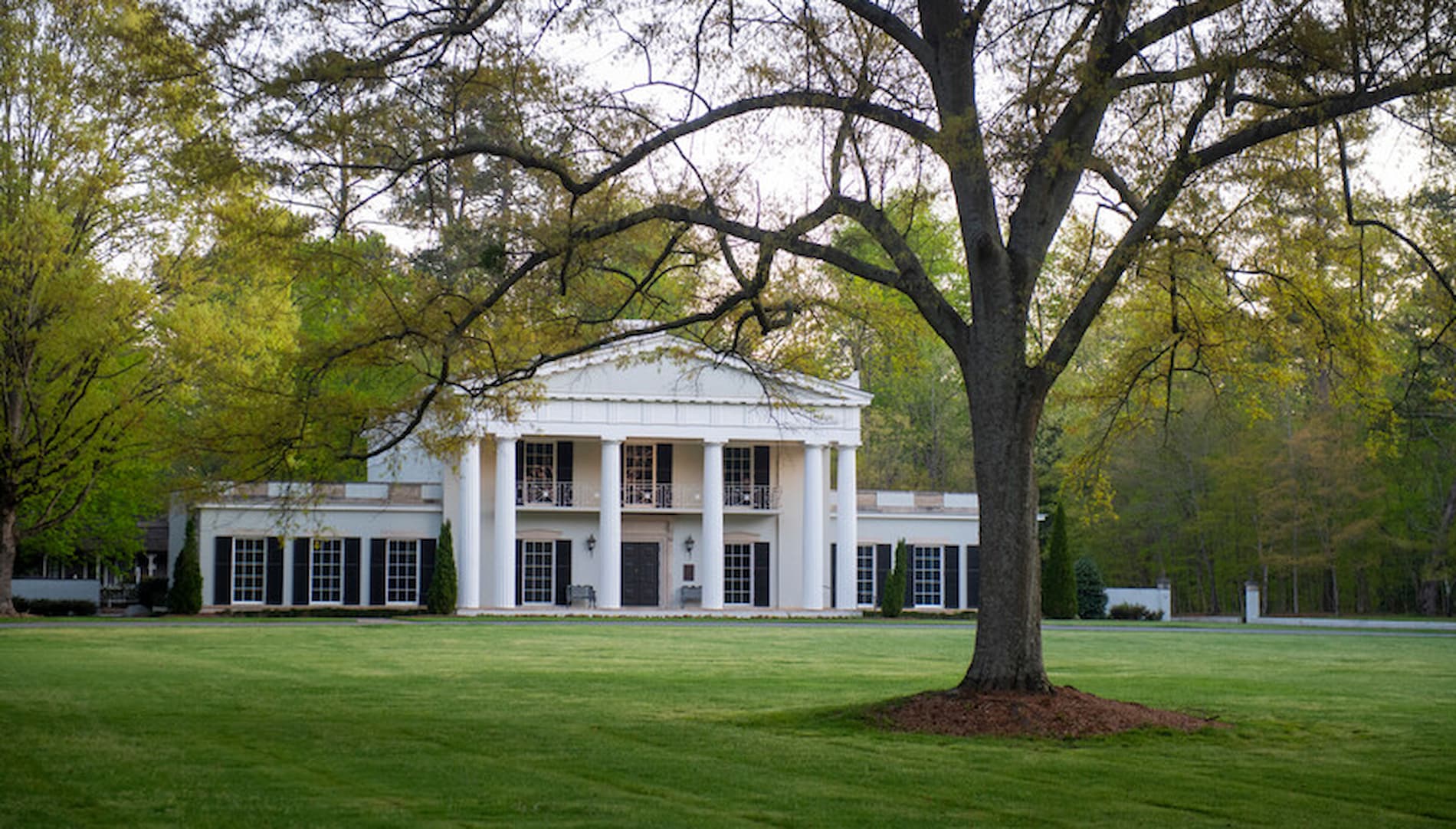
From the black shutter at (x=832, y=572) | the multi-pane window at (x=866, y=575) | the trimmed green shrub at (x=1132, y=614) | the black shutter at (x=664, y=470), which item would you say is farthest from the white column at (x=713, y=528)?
the trimmed green shrub at (x=1132, y=614)

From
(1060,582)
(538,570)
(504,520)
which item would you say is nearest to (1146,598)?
(1060,582)

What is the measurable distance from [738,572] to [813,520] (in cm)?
376

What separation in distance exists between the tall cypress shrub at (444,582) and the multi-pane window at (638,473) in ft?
21.2

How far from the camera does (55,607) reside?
4512 centimetres

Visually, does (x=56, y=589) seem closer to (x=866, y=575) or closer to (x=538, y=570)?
(x=538, y=570)

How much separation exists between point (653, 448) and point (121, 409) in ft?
56.8

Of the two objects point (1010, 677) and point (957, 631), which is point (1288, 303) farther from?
point (957, 631)

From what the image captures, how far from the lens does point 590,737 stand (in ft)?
45.5

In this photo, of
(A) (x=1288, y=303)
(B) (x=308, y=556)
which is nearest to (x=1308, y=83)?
(A) (x=1288, y=303)

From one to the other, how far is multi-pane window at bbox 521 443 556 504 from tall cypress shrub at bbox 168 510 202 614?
389 inches

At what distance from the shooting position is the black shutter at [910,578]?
52625 mm

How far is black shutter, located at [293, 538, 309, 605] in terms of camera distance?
47875mm

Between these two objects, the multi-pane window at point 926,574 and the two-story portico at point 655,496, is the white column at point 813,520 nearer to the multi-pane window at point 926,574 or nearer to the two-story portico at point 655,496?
the two-story portico at point 655,496

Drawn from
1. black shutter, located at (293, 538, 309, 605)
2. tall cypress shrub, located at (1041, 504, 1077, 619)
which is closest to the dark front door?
black shutter, located at (293, 538, 309, 605)
